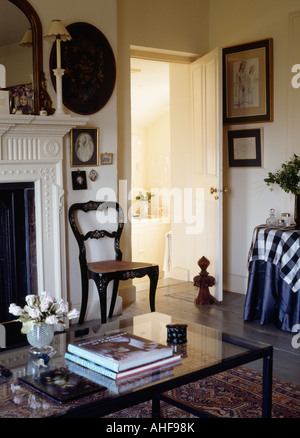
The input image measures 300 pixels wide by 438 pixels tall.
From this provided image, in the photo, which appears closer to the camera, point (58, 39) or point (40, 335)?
point (40, 335)

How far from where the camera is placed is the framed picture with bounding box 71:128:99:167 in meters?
4.42

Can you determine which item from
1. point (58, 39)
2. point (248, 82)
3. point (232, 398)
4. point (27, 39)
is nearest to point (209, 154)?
point (248, 82)

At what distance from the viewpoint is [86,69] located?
447 centimetres

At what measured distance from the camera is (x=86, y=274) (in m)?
4.46

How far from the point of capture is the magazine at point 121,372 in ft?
7.14

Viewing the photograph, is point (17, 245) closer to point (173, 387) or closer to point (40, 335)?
point (40, 335)

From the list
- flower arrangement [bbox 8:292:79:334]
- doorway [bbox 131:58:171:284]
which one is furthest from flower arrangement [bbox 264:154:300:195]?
flower arrangement [bbox 8:292:79:334]

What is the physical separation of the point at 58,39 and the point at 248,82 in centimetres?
200

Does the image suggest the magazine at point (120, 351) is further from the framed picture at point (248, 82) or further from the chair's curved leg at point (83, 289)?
the framed picture at point (248, 82)

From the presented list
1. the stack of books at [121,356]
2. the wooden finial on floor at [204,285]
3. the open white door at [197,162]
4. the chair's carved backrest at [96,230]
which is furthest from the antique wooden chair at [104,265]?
the stack of books at [121,356]

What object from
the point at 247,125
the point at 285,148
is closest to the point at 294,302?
the point at 285,148

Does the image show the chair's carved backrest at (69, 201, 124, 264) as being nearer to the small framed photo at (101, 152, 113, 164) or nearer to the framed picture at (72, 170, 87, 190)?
the framed picture at (72, 170, 87, 190)

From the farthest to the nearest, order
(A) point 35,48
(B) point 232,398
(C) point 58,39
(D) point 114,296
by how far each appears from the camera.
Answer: (D) point 114,296, (A) point 35,48, (C) point 58,39, (B) point 232,398
